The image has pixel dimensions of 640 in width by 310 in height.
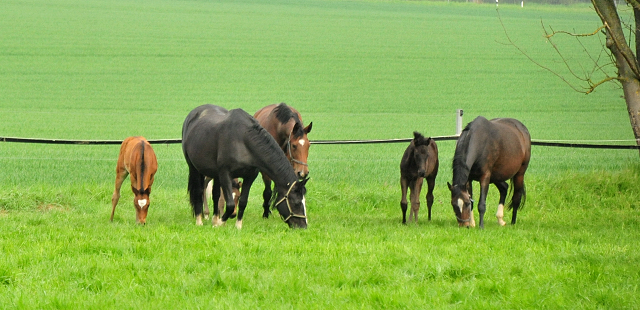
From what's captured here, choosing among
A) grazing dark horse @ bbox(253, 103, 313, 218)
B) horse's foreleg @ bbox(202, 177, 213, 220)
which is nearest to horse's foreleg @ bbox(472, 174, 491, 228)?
grazing dark horse @ bbox(253, 103, 313, 218)

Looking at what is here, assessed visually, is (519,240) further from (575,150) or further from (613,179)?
(575,150)

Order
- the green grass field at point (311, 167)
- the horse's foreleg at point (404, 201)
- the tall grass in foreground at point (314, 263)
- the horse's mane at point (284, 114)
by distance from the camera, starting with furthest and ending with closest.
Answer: the horse's mane at point (284, 114), the horse's foreleg at point (404, 201), the green grass field at point (311, 167), the tall grass in foreground at point (314, 263)

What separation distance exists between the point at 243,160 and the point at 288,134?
4.75ft

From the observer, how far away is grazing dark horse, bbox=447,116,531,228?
31.3 feet

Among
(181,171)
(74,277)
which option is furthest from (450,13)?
(74,277)

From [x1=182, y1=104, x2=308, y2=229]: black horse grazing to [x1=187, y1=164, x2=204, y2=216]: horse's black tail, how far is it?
0.23 m

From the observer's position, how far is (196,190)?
32.5ft

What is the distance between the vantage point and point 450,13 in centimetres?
5634

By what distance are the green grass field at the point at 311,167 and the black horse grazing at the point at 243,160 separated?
0.47 meters

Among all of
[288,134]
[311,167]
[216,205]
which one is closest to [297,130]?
[288,134]

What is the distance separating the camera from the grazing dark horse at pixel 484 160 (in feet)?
31.3

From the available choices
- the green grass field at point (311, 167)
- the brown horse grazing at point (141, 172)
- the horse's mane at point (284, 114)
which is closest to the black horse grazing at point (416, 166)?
the green grass field at point (311, 167)

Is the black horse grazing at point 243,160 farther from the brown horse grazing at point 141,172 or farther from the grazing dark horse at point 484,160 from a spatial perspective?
the grazing dark horse at point 484,160

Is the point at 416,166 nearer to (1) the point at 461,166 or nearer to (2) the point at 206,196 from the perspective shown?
(1) the point at 461,166
